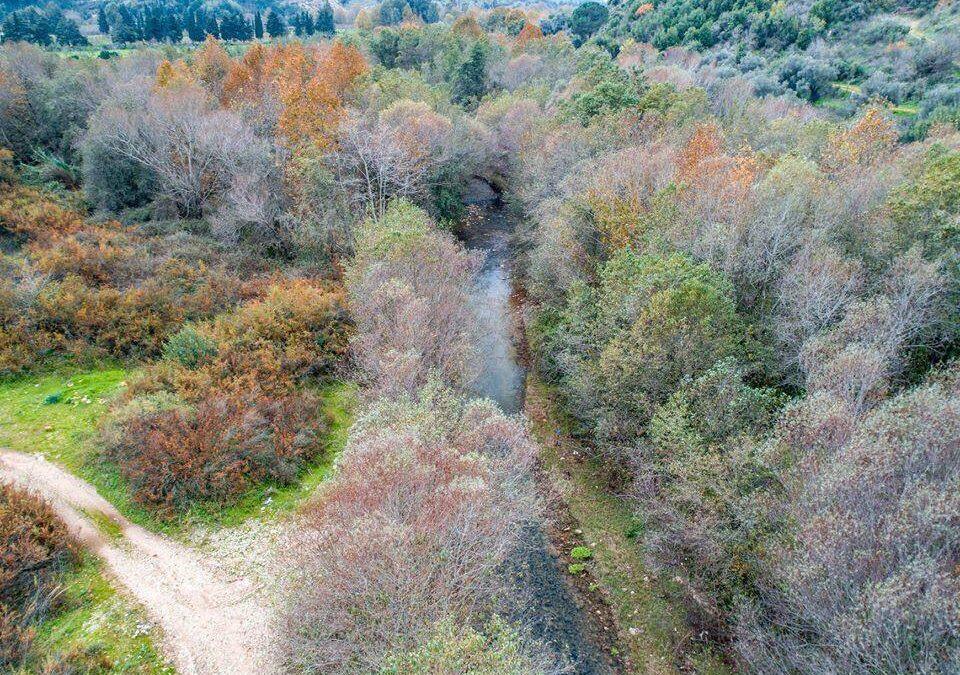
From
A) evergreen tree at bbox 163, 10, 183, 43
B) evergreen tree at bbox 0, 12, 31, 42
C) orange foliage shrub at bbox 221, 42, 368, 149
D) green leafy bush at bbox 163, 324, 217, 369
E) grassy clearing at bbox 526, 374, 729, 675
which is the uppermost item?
evergreen tree at bbox 163, 10, 183, 43

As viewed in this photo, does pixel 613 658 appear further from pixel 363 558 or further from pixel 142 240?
pixel 142 240

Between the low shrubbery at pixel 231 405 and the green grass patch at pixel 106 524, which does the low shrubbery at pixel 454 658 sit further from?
the green grass patch at pixel 106 524

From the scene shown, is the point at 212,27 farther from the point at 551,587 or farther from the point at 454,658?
the point at 454,658

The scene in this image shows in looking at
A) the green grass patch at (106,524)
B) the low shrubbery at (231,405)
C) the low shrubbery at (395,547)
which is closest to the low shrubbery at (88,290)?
the low shrubbery at (231,405)

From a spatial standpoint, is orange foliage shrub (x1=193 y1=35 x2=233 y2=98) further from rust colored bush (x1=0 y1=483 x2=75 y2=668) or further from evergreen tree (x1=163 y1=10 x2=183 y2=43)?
evergreen tree (x1=163 y1=10 x2=183 y2=43)

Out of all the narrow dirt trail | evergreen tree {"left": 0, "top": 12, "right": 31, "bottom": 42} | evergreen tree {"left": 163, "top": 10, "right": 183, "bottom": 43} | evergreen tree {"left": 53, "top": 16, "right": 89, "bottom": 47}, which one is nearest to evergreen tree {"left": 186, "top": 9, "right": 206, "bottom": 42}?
evergreen tree {"left": 163, "top": 10, "right": 183, "bottom": 43}
